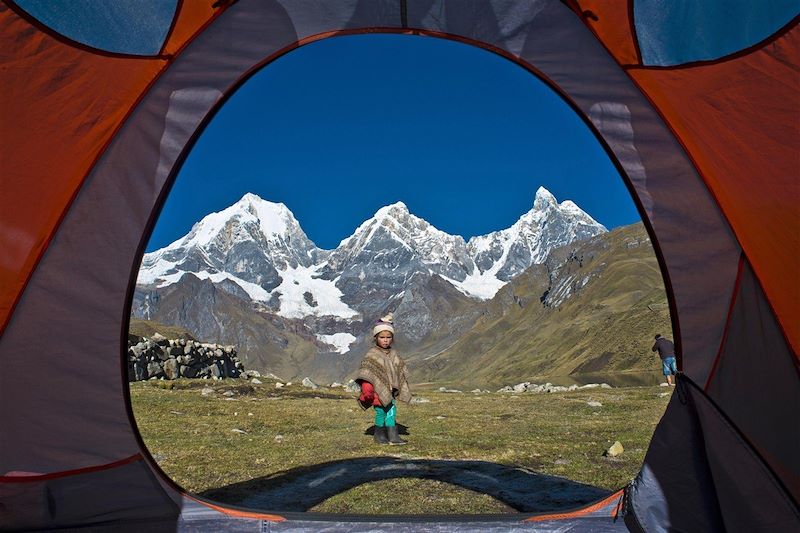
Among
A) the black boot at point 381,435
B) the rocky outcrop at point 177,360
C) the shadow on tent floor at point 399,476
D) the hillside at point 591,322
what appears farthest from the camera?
the hillside at point 591,322

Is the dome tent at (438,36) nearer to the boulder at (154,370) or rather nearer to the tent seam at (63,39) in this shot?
the tent seam at (63,39)

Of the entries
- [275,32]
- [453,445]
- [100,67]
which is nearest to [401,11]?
[275,32]

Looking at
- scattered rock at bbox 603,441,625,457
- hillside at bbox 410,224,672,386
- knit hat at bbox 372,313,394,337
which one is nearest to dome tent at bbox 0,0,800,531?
scattered rock at bbox 603,441,625,457

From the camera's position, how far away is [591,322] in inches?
5177

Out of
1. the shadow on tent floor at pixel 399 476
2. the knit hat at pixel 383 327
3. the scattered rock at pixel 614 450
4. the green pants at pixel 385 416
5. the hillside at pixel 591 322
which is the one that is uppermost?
the hillside at pixel 591 322

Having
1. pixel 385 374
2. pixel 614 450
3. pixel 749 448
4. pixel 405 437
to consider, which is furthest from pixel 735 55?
pixel 405 437

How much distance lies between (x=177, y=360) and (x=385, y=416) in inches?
989

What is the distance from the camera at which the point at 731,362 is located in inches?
175

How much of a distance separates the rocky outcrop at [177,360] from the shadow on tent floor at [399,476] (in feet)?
66.8

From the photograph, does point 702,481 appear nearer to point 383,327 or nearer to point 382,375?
point 382,375

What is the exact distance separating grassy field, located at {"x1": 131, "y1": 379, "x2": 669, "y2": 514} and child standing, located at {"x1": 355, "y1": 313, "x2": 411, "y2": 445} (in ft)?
2.41

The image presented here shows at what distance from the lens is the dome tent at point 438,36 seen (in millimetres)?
4211

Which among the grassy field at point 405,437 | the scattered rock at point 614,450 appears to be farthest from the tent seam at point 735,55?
the scattered rock at point 614,450

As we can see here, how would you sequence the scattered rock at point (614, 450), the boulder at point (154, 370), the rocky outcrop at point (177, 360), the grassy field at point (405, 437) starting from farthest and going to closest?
the boulder at point (154, 370) < the rocky outcrop at point (177, 360) < the scattered rock at point (614, 450) < the grassy field at point (405, 437)
